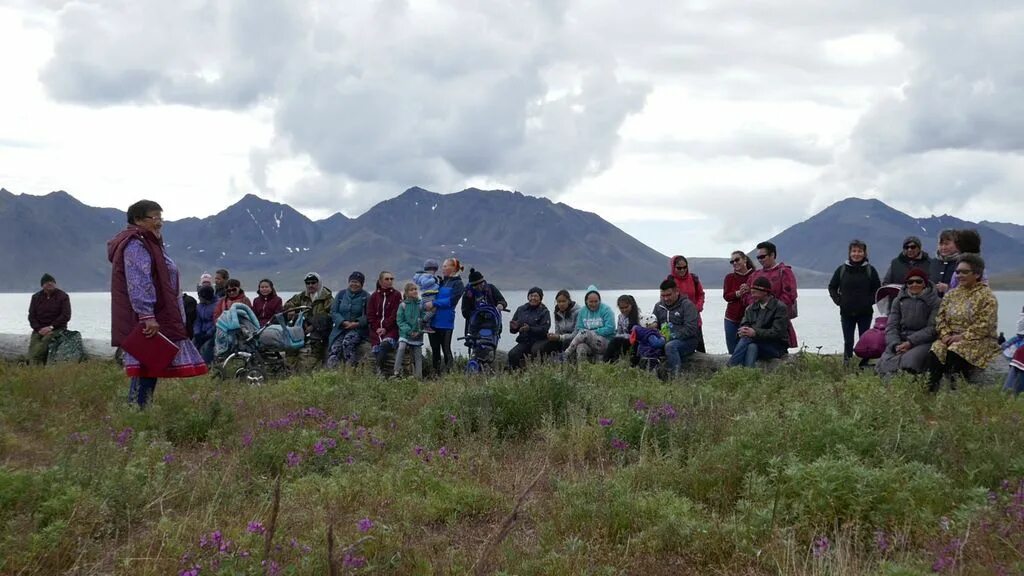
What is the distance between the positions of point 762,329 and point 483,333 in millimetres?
4489

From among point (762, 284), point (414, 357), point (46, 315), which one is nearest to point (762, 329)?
point (762, 284)

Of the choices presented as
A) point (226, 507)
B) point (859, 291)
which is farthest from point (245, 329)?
point (859, 291)

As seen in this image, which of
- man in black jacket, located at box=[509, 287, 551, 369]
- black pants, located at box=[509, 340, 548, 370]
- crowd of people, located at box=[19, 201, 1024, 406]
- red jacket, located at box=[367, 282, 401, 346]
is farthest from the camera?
red jacket, located at box=[367, 282, 401, 346]

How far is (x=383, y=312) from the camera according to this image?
14.0 metres

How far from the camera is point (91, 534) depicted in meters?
4.45

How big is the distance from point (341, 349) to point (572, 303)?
416 cm

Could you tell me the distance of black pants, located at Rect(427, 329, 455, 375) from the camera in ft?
→ 45.7

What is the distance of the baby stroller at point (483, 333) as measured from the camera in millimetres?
13516

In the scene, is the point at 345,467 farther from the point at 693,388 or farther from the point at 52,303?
the point at 52,303

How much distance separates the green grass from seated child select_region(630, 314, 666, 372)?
3.70 m

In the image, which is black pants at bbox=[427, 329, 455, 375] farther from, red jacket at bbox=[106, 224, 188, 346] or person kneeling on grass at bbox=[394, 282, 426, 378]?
red jacket at bbox=[106, 224, 188, 346]

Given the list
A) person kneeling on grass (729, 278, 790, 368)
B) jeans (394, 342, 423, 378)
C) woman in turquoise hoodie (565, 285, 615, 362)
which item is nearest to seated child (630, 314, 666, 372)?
woman in turquoise hoodie (565, 285, 615, 362)

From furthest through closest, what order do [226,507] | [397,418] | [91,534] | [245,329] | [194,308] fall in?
[194,308] → [245,329] → [397,418] → [226,507] → [91,534]

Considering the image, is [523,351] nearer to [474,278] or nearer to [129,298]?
[474,278]
